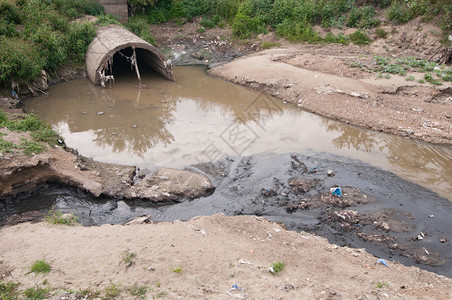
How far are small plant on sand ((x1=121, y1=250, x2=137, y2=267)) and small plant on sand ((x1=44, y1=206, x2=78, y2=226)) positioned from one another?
1.58 metres

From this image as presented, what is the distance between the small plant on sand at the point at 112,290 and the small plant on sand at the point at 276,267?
6.23 ft

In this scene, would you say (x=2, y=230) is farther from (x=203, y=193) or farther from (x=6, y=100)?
(x=6, y=100)

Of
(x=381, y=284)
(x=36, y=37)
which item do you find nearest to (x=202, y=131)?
(x=381, y=284)

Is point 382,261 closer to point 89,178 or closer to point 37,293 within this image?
point 37,293

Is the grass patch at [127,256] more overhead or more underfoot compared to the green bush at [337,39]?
more underfoot

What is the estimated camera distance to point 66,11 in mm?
14078

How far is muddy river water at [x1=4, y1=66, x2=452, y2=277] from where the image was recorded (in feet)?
19.2

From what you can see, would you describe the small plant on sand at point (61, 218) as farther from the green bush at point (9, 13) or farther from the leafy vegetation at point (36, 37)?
the green bush at point (9, 13)

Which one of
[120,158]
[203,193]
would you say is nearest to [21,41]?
[120,158]

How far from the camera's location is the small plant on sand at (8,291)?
3.53 m

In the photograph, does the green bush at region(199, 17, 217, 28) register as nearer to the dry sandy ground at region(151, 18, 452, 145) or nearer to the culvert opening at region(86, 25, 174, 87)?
the dry sandy ground at region(151, 18, 452, 145)

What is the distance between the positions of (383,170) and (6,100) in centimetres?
1025

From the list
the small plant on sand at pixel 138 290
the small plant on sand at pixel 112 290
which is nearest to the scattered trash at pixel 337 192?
the small plant on sand at pixel 138 290

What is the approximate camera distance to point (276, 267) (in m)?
4.33
